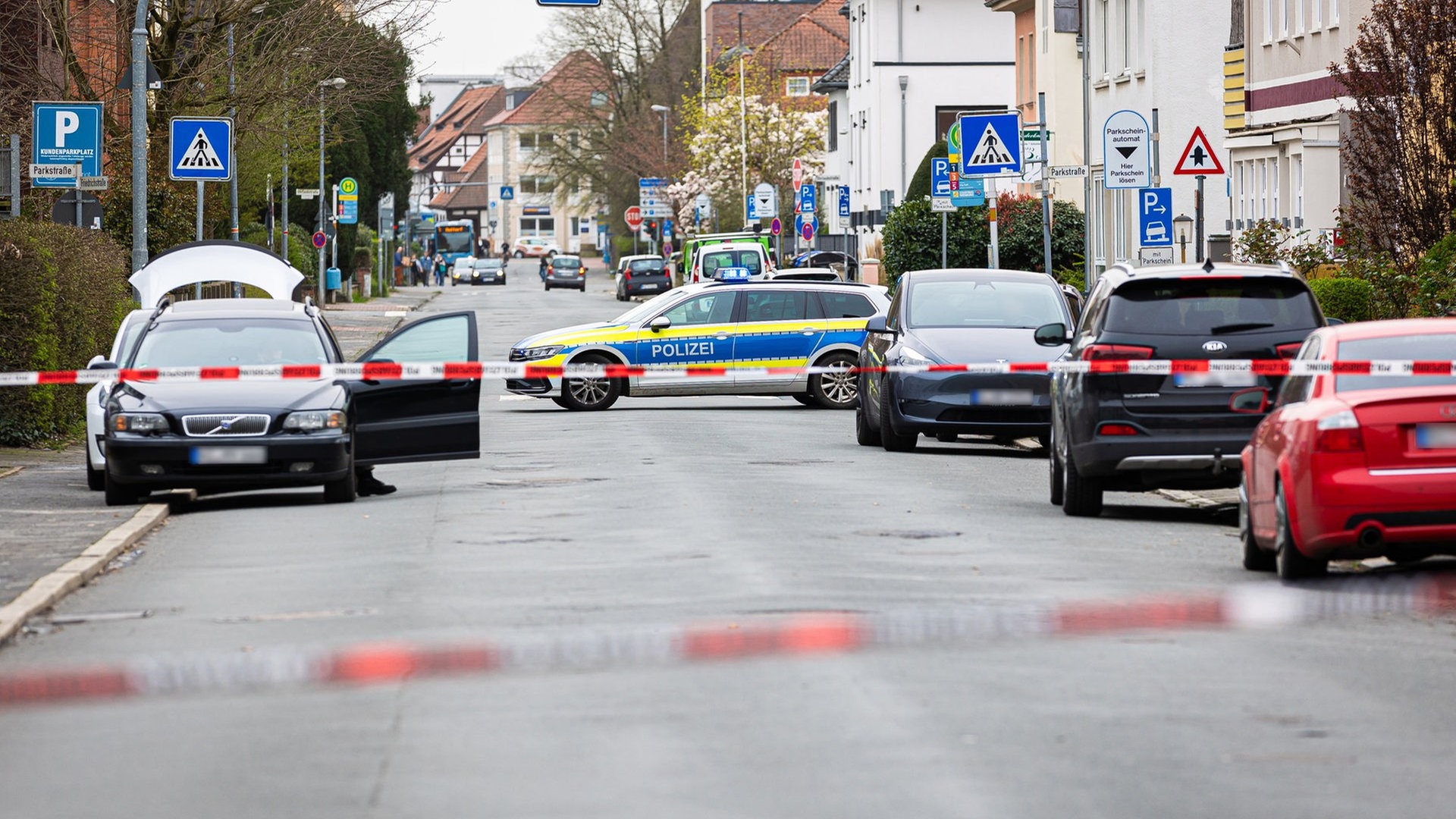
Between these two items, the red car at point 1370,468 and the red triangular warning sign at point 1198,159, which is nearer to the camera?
the red car at point 1370,468

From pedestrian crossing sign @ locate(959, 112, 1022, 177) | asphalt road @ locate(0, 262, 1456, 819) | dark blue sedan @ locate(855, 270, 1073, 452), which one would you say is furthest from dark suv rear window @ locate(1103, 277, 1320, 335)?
pedestrian crossing sign @ locate(959, 112, 1022, 177)

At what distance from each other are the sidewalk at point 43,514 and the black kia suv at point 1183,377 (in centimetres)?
625

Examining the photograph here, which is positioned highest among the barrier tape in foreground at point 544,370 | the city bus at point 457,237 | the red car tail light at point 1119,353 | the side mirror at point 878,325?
the city bus at point 457,237

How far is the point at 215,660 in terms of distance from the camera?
9391 millimetres

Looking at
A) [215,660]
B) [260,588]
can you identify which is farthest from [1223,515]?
[215,660]

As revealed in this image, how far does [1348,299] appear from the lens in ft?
80.1

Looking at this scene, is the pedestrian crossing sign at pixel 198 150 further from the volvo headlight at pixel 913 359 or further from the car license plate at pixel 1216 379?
the car license plate at pixel 1216 379

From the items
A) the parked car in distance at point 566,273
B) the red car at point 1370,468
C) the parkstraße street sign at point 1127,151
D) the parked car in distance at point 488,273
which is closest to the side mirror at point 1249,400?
the red car at point 1370,468

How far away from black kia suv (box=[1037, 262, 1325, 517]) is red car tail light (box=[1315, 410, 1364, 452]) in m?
3.43

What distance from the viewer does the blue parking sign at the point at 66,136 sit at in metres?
24.9

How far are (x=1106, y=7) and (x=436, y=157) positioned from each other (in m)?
153

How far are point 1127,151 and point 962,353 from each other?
18.6 ft

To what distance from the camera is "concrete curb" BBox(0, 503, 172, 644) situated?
10633 millimetres

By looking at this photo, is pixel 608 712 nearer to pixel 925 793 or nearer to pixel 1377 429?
pixel 925 793
